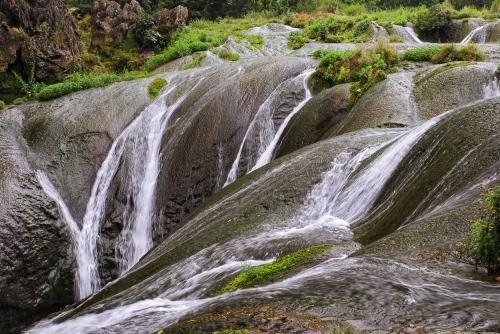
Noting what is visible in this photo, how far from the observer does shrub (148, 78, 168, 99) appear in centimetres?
1641

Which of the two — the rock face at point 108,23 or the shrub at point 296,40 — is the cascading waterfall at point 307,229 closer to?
the shrub at point 296,40

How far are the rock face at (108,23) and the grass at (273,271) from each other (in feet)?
78.9

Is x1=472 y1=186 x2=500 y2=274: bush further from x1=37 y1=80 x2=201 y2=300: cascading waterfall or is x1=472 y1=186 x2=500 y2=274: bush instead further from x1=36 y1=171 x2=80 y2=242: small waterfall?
x1=36 y1=171 x2=80 y2=242: small waterfall

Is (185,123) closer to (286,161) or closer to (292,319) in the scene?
(286,161)

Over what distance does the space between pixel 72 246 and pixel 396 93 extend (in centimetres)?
→ 938

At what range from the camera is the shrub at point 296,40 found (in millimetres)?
25020

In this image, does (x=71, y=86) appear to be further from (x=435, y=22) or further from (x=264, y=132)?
(x=435, y=22)

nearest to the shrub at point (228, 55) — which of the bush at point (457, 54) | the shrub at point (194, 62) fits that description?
the shrub at point (194, 62)

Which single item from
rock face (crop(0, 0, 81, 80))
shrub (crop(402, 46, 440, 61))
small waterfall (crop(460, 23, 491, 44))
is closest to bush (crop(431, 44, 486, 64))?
shrub (crop(402, 46, 440, 61))

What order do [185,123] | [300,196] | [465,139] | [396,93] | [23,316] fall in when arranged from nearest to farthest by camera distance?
[465,139], [300,196], [23,316], [396,93], [185,123]

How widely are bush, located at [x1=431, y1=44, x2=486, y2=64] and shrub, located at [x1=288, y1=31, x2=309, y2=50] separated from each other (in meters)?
11.3

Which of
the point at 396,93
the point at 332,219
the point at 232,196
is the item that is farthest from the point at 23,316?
the point at 396,93

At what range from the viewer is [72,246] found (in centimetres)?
1175

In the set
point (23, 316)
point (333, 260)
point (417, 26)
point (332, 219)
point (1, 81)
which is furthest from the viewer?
point (417, 26)
